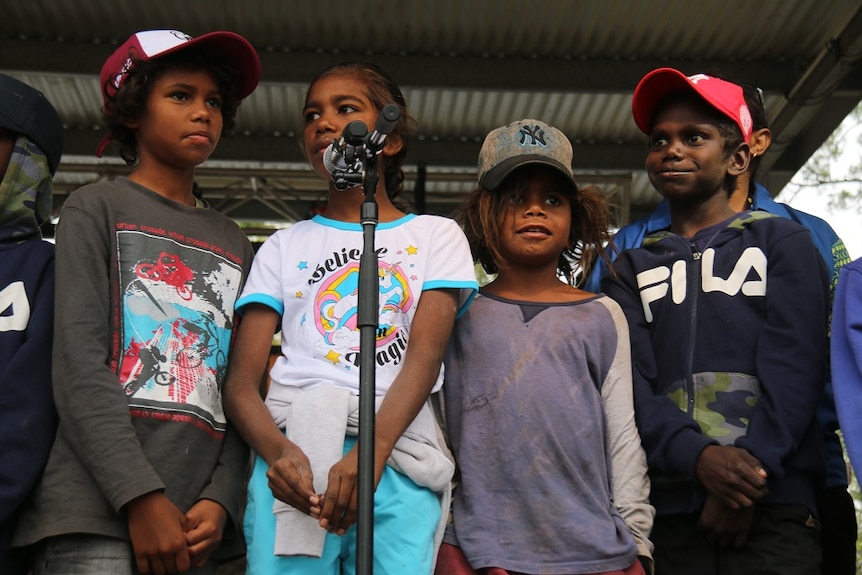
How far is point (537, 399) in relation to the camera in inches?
114

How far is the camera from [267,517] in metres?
2.58

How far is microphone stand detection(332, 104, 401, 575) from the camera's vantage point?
221 centimetres

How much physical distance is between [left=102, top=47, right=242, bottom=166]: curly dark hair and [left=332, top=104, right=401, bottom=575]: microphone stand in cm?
87

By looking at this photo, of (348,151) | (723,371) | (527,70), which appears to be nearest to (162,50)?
(348,151)

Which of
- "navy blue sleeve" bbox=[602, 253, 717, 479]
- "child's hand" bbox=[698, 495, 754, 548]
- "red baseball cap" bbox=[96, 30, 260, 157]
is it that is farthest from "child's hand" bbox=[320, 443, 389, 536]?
"red baseball cap" bbox=[96, 30, 260, 157]

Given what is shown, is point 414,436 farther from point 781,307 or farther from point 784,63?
point 784,63

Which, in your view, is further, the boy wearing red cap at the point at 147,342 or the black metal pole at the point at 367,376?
the boy wearing red cap at the point at 147,342

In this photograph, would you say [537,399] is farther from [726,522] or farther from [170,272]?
[170,272]

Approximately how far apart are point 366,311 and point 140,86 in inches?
46.2

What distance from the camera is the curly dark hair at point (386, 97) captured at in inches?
127

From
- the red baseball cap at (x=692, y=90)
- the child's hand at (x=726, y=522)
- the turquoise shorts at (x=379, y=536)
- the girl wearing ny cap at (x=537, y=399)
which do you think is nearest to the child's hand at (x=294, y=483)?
the turquoise shorts at (x=379, y=536)

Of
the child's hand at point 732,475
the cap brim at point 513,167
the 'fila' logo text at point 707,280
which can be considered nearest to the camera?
the child's hand at point 732,475

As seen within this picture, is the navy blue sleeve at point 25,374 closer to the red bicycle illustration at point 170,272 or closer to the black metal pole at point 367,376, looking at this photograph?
the red bicycle illustration at point 170,272

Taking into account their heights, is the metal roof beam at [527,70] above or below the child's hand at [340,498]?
above
